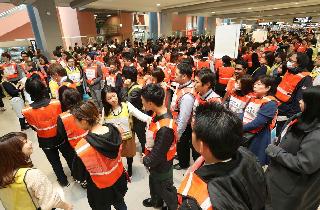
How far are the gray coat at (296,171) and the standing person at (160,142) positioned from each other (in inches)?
32.6

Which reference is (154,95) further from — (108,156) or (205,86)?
(205,86)

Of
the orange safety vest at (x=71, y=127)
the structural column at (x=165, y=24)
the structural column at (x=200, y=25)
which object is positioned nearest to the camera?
the orange safety vest at (x=71, y=127)

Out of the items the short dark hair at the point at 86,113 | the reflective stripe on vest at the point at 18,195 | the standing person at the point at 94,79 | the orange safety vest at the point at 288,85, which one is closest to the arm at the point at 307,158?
the short dark hair at the point at 86,113

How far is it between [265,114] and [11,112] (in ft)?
21.2

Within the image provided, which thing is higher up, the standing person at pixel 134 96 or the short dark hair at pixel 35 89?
the short dark hair at pixel 35 89

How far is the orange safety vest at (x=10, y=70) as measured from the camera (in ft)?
18.2

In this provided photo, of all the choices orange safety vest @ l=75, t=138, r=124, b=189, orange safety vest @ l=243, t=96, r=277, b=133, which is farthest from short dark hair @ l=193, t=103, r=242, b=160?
orange safety vest @ l=243, t=96, r=277, b=133

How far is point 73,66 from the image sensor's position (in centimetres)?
475

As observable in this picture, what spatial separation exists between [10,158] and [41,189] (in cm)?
27

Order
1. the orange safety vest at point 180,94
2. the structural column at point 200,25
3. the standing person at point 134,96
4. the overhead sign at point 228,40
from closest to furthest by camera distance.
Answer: the orange safety vest at point 180,94, the standing person at point 134,96, the overhead sign at point 228,40, the structural column at point 200,25

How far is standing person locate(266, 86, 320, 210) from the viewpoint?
1458mm

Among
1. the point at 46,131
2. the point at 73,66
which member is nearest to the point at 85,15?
the point at 73,66

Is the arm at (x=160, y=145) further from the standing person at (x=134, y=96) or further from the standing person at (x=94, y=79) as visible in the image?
the standing person at (x=94, y=79)

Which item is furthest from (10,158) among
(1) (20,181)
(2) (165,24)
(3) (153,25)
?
A: (3) (153,25)
